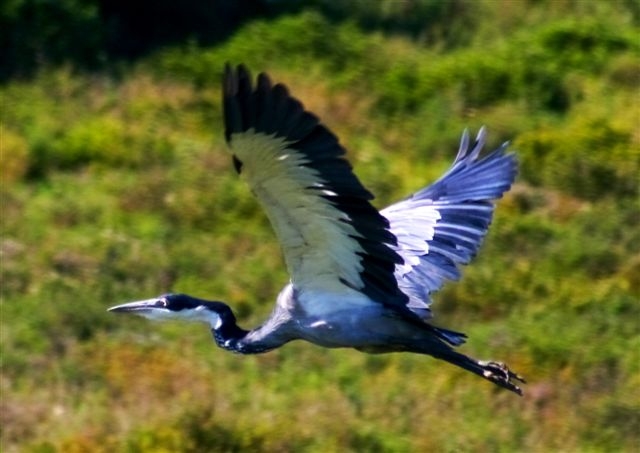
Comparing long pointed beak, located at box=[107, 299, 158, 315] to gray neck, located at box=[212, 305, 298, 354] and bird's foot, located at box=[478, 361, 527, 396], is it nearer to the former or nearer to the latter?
gray neck, located at box=[212, 305, 298, 354]

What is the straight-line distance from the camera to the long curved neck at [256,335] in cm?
714

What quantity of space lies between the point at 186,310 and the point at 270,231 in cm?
583

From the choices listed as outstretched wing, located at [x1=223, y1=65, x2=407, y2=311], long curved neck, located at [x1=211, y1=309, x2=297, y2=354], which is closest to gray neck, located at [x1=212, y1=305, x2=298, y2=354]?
long curved neck, located at [x1=211, y1=309, x2=297, y2=354]

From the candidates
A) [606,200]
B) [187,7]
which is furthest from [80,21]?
[606,200]

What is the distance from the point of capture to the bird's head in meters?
7.40

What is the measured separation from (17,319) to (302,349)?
1.92m

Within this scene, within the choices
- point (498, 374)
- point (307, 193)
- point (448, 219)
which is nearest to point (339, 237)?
point (307, 193)

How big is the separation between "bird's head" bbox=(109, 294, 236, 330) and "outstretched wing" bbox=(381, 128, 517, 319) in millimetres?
830

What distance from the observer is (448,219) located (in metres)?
8.12

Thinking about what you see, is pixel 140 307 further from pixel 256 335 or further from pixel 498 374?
pixel 498 374

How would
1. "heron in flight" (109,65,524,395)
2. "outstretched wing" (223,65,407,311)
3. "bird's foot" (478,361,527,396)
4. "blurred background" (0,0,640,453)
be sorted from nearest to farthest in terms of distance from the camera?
"outstretched wing" (223,65,407,311) → "heron in flight" (109,65,524,395) → "bird's foot" (478,361,527,396) → "blurred background" (0,0,640,453)

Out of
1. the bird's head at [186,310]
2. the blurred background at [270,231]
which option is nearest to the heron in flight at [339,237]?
the bird's head at [186,310]

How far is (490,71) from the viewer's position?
16.6 metres

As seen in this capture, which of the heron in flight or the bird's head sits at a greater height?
the heron in flight
